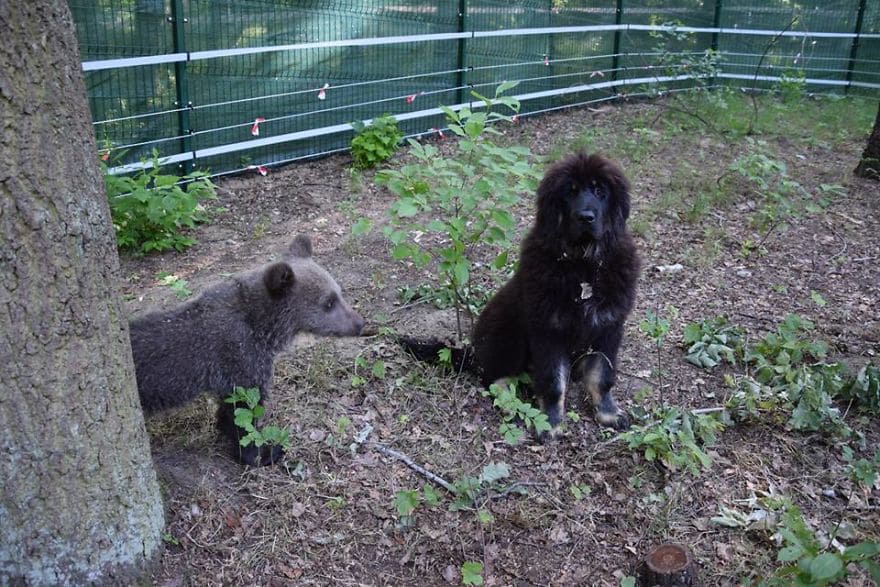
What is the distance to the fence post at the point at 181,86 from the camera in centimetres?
870

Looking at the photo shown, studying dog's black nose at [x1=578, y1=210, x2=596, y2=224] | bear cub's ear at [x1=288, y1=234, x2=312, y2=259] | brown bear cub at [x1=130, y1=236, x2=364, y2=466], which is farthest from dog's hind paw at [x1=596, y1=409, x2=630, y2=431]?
bear cub's ear at [x1=288, y1=234, x2=312, y2=259]

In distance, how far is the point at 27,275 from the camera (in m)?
3.01

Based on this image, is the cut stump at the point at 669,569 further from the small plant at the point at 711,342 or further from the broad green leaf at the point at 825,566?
the small plant at the point at 711,342

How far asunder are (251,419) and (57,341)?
131cm

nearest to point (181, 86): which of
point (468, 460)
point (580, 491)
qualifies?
point (468, 460)

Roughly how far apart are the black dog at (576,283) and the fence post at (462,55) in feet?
23.6

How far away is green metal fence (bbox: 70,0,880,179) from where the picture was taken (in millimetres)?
8633

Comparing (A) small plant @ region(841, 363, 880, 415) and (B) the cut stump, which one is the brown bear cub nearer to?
(B) the cut stump

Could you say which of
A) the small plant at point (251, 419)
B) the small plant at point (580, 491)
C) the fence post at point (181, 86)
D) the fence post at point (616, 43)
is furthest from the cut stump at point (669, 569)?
the fence post at point (616, 43)

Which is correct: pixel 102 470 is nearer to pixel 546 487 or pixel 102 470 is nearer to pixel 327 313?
pixel 327 313

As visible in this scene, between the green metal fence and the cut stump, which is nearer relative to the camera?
the cut stump

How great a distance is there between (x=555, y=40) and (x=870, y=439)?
10.2 m

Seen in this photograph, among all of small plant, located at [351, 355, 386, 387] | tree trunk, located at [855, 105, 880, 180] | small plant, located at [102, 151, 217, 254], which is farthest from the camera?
tree trunk, located at [855, 105, 880, 180]

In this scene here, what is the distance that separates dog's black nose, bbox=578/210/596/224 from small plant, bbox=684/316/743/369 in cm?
176
